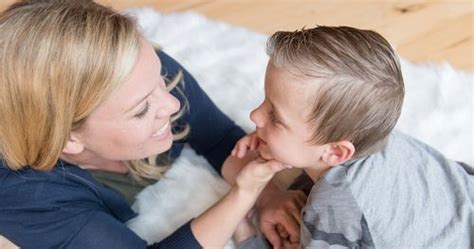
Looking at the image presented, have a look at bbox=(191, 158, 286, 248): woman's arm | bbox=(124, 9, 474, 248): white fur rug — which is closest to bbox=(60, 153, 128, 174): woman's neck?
bbox=(124, 9, 474, 248): white fur rug

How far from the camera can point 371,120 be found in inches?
35.0

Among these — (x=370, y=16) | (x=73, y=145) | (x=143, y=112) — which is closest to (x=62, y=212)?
(x=73, y=145)

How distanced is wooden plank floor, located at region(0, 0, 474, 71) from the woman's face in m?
0.86

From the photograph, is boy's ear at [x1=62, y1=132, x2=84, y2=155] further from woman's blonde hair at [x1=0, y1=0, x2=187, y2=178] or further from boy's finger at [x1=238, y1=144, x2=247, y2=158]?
boy's finger at [x1=238, y1=144, x2=247, y2=158]

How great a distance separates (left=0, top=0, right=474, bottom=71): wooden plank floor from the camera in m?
1.74

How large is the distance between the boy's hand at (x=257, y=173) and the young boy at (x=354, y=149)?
2 cm

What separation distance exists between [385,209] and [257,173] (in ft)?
0.72

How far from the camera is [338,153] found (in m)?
0.95

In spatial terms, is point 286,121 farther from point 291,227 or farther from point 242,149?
point 291,227

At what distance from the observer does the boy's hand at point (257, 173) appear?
100cm

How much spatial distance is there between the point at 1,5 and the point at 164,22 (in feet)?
1.96

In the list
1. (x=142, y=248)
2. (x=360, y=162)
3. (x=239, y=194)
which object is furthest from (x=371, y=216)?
(x=142, y=248)

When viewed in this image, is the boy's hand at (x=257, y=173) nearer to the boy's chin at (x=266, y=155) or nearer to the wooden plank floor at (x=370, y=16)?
the boy's chin at (x=266, y=155)

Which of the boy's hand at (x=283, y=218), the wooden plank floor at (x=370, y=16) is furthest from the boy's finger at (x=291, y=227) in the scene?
the wooden plank floor at (x=370, y=16)
